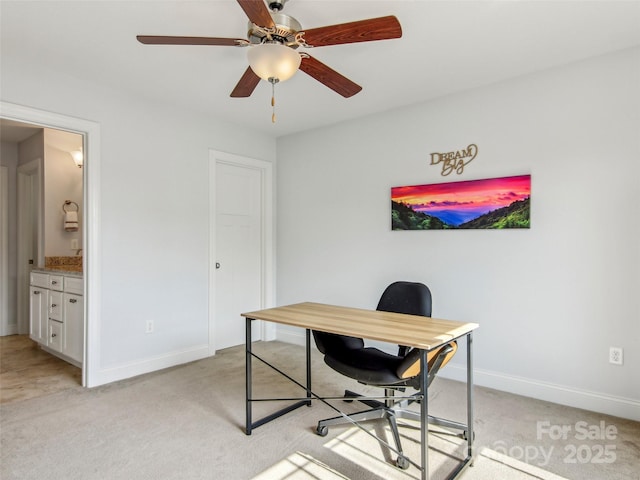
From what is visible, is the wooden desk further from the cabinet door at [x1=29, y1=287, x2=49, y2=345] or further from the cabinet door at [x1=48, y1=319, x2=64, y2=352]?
the cabinet door at [x1=29, y1=287, x2=49, y2=345]

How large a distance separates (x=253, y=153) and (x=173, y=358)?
227 centimetres

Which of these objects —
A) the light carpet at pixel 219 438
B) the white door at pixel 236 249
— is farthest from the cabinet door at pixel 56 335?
the white door at pixel 236 249

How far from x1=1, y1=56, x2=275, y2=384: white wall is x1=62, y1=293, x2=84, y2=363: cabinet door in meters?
0.33

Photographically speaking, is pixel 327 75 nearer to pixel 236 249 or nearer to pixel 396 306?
pixel 396 306

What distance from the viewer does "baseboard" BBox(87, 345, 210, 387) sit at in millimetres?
3004

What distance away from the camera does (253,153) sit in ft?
13.9

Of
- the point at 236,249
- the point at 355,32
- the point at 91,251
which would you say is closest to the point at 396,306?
the point at 355,32

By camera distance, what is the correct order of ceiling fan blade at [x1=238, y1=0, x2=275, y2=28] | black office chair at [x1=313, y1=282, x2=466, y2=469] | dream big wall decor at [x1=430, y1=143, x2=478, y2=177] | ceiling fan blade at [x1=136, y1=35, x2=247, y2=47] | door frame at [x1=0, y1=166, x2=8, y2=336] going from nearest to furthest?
1. ceiling fan blade at [x1=238, y1=0, x2=275, y2=28]
2. ceiling fan blade at [x1=136, y1=35, x2=247, y2=47]
3. black office chair at [x1=313, y1=282, x2=466, y2=469]
4. dream big wall decor at [x1=430, y1=143, x2=478, y2=177]
5. door frame at [x1=0, y1=166, x2=8, y2=336]

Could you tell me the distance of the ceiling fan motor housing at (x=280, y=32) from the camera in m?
1.78

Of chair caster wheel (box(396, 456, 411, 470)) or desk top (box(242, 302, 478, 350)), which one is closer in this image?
desk top (box(242, 302, 478, 350))

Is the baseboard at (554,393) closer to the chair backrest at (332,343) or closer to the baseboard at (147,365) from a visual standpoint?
the chair backrest at (332,343)

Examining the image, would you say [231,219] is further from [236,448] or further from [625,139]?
[625,139]

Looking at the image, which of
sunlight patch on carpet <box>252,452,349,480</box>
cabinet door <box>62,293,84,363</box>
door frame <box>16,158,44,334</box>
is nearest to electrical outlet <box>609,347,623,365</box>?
sunlight patch on carpet <box>252,452,349,480</box>

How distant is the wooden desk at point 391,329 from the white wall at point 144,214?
4.91 ft
